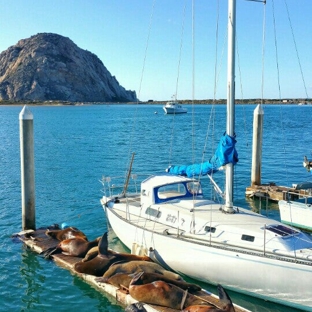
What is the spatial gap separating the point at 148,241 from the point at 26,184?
21.2 feet

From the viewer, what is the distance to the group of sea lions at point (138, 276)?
12383mm

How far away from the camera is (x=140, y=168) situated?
37.7 meters

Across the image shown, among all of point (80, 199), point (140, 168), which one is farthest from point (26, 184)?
point (140, 168)

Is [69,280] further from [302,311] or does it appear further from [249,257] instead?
[302,311]

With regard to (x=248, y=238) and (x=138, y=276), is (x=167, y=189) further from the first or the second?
(x=138, y=276)

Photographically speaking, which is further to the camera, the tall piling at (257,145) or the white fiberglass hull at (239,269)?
the tall piling at (257,145)

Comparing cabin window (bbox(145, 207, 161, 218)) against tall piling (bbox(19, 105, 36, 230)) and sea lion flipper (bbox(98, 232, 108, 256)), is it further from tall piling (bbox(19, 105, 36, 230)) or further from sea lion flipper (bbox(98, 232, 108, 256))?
tall piling (bbox(19, 105, 36, 230))

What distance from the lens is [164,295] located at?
41.1ft

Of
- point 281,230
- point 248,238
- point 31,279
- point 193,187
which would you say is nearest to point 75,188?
point 193,187

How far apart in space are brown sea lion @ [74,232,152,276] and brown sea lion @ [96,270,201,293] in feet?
2.45

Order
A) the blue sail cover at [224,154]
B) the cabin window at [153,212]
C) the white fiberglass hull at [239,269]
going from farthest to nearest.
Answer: the cabin window at [153,212]
the blue sail cover at [224,154]
the white fiberglass hull at [239,269]

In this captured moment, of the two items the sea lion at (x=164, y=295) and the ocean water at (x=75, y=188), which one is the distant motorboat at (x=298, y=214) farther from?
the sea lion at (x=164, y=295)

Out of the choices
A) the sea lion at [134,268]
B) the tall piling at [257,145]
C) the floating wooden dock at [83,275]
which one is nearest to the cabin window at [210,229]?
the sea lion at [134,268]

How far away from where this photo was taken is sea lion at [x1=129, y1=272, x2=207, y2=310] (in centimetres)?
1240
